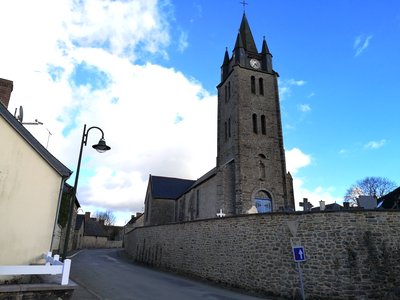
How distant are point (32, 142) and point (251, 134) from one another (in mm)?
19831

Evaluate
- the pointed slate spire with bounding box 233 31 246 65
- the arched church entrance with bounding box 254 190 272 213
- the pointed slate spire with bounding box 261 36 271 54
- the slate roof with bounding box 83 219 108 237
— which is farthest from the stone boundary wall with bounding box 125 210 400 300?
the slate roof with bounding box 83 219 108 237

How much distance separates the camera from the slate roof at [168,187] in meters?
45.2

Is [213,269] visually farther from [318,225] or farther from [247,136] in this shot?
[247,136]

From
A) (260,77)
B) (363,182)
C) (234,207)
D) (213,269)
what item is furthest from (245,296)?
(363,182)

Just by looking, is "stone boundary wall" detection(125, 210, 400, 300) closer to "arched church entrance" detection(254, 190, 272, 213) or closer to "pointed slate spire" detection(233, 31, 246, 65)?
"arched church entrance" detection(254, 190, 272, 213)

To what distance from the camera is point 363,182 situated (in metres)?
54.7

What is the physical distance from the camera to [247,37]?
3450cm

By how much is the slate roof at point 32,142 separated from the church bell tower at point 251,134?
51.7 ft

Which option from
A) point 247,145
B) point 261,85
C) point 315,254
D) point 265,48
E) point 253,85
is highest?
point 265,48

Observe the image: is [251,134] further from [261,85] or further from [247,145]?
[261,85]

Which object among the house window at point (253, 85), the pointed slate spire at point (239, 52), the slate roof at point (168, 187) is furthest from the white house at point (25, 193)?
the slate roof at point (168, 187)

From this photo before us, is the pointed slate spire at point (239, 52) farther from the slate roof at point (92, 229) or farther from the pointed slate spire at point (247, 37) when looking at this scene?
the slate roof at point (92, 229)

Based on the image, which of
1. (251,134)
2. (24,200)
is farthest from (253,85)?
(24,200)

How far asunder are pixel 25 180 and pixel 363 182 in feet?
183
